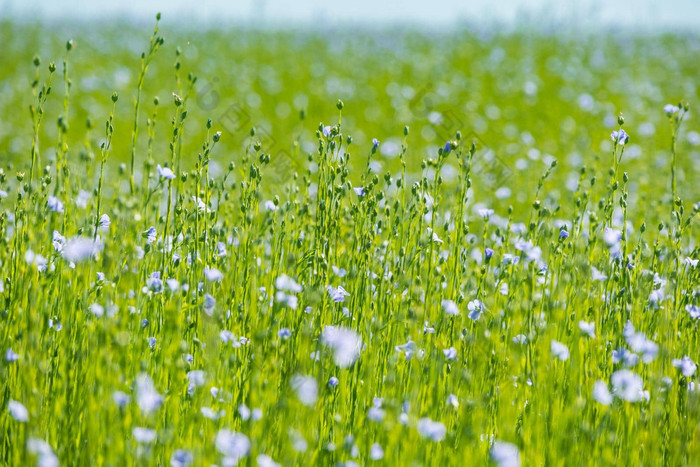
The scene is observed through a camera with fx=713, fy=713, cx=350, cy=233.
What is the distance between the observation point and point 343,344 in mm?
1977

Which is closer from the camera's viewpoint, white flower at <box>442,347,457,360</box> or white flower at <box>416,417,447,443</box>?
white flower at <box>416,417,447,443</box>

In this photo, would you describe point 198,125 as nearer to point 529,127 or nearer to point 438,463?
point 529,127

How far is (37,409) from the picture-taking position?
2047 mm

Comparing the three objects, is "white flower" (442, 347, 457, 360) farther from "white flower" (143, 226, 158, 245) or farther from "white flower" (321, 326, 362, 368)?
"white flower" (143, 226, 158, 245)

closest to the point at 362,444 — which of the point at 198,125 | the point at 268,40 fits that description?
the point at 198,125

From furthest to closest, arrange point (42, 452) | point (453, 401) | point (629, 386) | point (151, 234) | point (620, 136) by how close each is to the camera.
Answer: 1. point (620, 136)
2. point (151, 234)
3. point (453, 401)
4. point (629, 386)
5. point (42, 452)

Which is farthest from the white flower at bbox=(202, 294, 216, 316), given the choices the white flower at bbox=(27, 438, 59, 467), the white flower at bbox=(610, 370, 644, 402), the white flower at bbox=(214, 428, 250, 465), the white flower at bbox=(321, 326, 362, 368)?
the white flower at bbox=(610, 370, 644, 402)

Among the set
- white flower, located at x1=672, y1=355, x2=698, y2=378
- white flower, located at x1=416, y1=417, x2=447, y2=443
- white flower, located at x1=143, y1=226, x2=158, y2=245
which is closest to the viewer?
white flower, located at x1=416, y1=417, x2=447, y2=443

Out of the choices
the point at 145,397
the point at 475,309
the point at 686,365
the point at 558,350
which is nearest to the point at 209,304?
the point at 145,397

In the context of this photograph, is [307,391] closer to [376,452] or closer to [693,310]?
[376,452]

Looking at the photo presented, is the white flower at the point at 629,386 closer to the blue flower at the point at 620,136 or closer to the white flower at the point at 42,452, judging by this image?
the blue flower at the point at 620,136

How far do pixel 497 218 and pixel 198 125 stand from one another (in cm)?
531

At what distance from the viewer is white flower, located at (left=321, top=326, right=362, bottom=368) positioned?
78.1 inches

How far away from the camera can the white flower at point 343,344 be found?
1.98 meters
